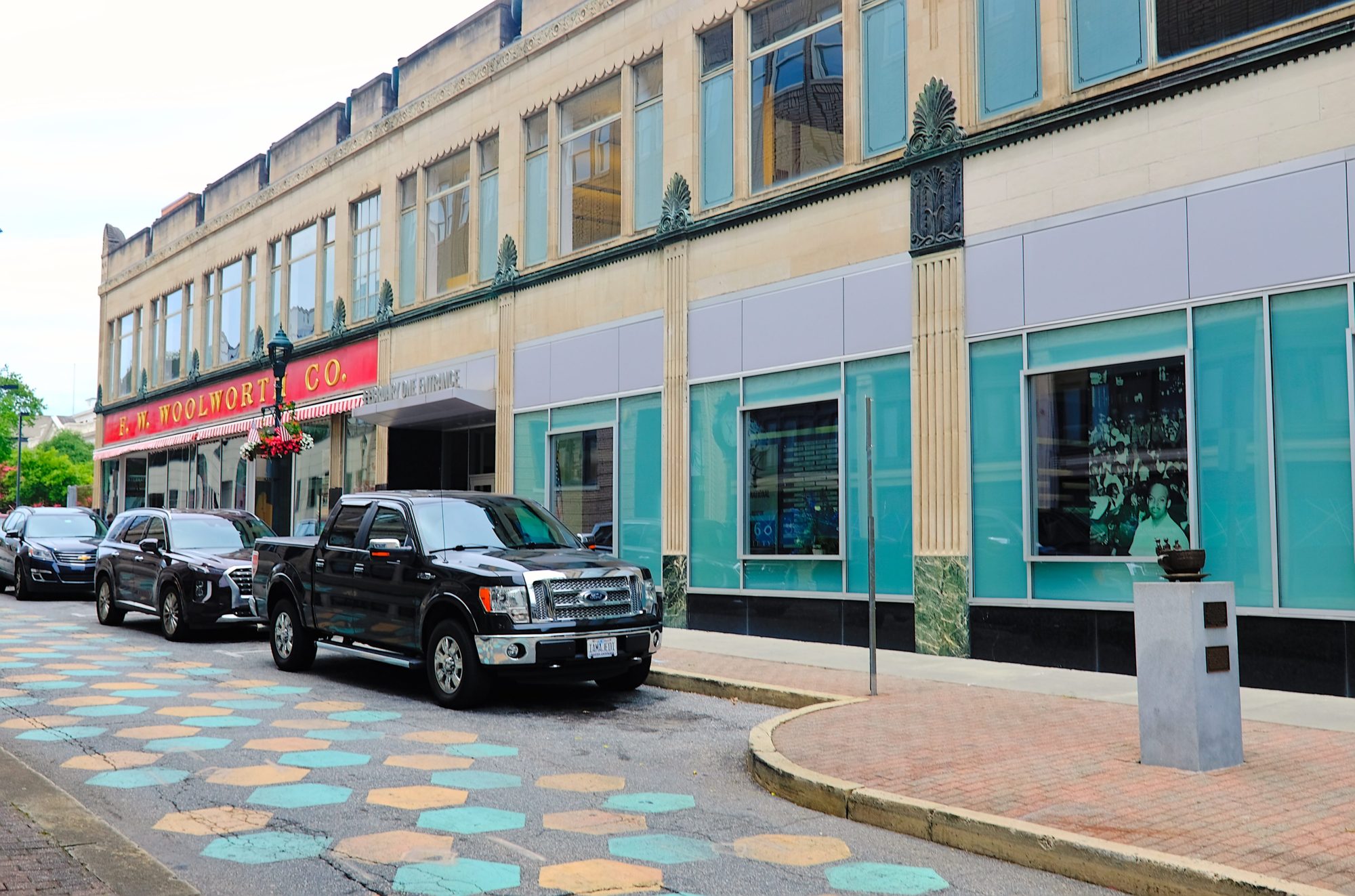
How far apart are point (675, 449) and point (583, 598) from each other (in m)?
7.29

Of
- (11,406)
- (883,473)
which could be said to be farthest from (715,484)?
(11,406)

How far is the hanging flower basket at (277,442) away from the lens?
2406cm

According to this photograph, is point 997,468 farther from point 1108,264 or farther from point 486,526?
point 486,526

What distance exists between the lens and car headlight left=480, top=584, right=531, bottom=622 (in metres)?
10.0

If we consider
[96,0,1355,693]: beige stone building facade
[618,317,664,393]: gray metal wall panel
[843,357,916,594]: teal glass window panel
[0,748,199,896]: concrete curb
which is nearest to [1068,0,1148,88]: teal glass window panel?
[96,0,1355,693]: beige stone building facade

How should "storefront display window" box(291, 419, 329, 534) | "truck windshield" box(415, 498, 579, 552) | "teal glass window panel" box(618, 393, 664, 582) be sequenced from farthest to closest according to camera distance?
"storefront display window" box(291, 419, 329, 534) → "teal glass window panel" box(618, 393, 664, 582) → "truck windshield" box(415, 498, 579, 552)

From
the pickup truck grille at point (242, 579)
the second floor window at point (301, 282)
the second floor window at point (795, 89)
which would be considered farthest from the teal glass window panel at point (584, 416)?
the second floor window at point (301, 282)

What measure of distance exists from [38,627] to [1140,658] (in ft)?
50.9

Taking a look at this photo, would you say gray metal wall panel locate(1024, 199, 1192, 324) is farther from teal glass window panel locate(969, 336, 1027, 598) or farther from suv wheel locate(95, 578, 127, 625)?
suv wheel locate(95, 578, 127, 625)

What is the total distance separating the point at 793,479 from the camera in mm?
15805

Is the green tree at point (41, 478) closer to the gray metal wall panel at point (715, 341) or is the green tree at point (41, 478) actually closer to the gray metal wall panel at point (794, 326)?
the gray metal wall panel at point (715, 341)

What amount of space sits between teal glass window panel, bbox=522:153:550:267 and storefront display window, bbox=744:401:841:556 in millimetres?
6565

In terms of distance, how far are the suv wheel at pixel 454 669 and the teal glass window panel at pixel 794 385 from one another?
666cm

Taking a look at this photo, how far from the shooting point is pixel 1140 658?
297 inches
